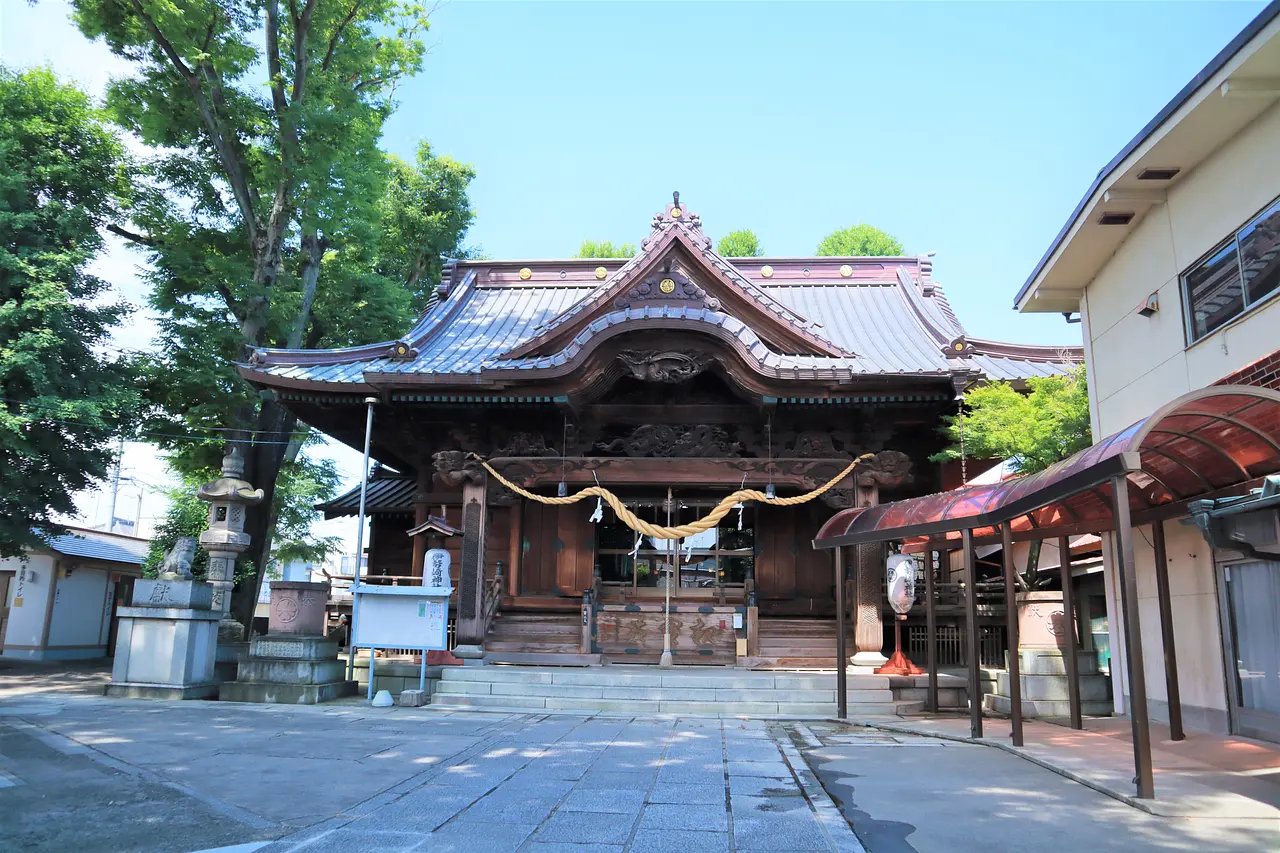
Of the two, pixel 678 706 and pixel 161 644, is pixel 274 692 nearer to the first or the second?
pixel 161 644

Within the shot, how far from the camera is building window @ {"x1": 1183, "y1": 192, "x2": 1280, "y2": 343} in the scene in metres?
7.61

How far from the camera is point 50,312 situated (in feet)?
49.7

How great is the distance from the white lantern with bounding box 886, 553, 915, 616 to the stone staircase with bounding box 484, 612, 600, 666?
5036 millimetres

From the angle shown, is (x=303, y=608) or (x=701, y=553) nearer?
(x=303, y=608)

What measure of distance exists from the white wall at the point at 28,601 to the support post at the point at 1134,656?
1007 inches

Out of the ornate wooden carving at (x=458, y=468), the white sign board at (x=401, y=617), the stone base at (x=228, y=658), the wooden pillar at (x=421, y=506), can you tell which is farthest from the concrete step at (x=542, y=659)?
the stone base at (x=228, y=658)

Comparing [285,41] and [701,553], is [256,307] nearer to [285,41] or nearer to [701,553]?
[285,41]

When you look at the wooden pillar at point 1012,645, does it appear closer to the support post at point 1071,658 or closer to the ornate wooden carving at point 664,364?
the support post at point 1071,658

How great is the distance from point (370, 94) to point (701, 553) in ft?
44.3

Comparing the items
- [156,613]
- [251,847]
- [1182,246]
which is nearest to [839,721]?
[1182,246]

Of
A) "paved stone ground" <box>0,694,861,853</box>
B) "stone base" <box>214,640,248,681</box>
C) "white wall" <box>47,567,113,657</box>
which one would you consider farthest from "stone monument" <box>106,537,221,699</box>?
"white wall" <box>47,567,113,657</box>

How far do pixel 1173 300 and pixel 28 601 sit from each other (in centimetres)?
2681

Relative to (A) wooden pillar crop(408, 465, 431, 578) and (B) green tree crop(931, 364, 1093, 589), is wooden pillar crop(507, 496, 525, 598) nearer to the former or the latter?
(A) wooden pillar crop(408, 465, 431, 578)

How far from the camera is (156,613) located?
1262 centimetres
